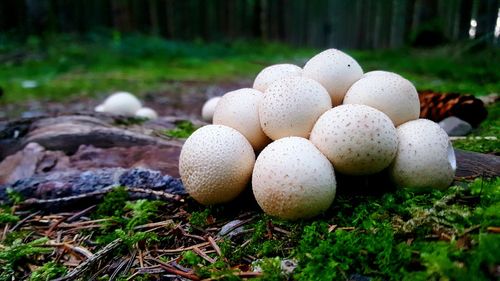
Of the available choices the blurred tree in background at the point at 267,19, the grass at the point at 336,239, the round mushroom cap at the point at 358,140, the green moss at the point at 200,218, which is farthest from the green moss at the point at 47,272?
the blurred tree in background at the point at 267,19

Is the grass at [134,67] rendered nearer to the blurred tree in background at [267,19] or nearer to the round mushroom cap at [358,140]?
the blurred tree in background at [267,19]

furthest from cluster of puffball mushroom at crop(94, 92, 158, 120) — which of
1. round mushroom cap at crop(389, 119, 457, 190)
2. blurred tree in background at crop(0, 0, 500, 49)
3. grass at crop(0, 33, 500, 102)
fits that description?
blurred tree in background at crop(0, 0, 500, 49)

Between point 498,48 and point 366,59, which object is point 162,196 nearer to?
point 498,48

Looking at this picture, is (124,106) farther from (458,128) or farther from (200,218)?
(458,128)

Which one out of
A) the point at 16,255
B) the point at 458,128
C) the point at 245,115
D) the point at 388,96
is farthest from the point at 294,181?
the point at 458,128

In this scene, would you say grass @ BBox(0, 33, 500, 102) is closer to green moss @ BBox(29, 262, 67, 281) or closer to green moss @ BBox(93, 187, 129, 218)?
green moss @ BBox(93, 187, 129, 218)

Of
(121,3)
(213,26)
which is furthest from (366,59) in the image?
(213,26)
